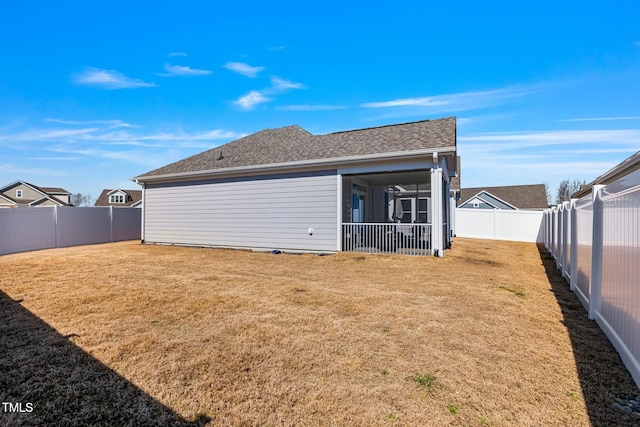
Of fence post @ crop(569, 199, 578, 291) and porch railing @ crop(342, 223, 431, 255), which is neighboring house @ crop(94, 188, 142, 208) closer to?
porch railing @ crop(342, 223, 431, 255)

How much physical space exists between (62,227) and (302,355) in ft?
47.7

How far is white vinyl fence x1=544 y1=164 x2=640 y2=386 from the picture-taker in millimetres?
2670

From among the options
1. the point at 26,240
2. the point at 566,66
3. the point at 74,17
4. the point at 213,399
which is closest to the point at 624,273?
the point at 213,399

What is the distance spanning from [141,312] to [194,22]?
33.4 feet

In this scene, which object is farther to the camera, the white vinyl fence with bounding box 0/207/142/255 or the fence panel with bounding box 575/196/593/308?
the white vinyl fence with bounding box 0/207/142/255

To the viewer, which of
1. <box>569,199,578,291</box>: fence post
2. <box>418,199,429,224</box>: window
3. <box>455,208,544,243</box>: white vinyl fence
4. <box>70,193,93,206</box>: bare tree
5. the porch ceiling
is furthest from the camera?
<box>70,193,93,206</box>: bare tree

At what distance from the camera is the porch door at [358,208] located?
42.7ft

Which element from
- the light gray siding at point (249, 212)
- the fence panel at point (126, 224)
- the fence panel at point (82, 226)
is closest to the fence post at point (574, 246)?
the light gray siding at point (249, 212)

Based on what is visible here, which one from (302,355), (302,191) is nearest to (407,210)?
(302,191)

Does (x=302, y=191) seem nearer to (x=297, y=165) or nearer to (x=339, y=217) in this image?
(x=297, y=165)

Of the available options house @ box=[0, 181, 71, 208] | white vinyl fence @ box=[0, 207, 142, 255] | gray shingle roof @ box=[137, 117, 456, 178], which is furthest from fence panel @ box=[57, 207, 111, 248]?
house @ box=[0, 181, 71, 208]

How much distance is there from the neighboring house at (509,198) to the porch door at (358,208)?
2141cm

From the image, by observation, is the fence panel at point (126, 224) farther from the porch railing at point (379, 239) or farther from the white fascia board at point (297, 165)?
the porch railing at point (379, 239)

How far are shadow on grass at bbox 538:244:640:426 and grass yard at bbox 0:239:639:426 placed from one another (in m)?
0.01
